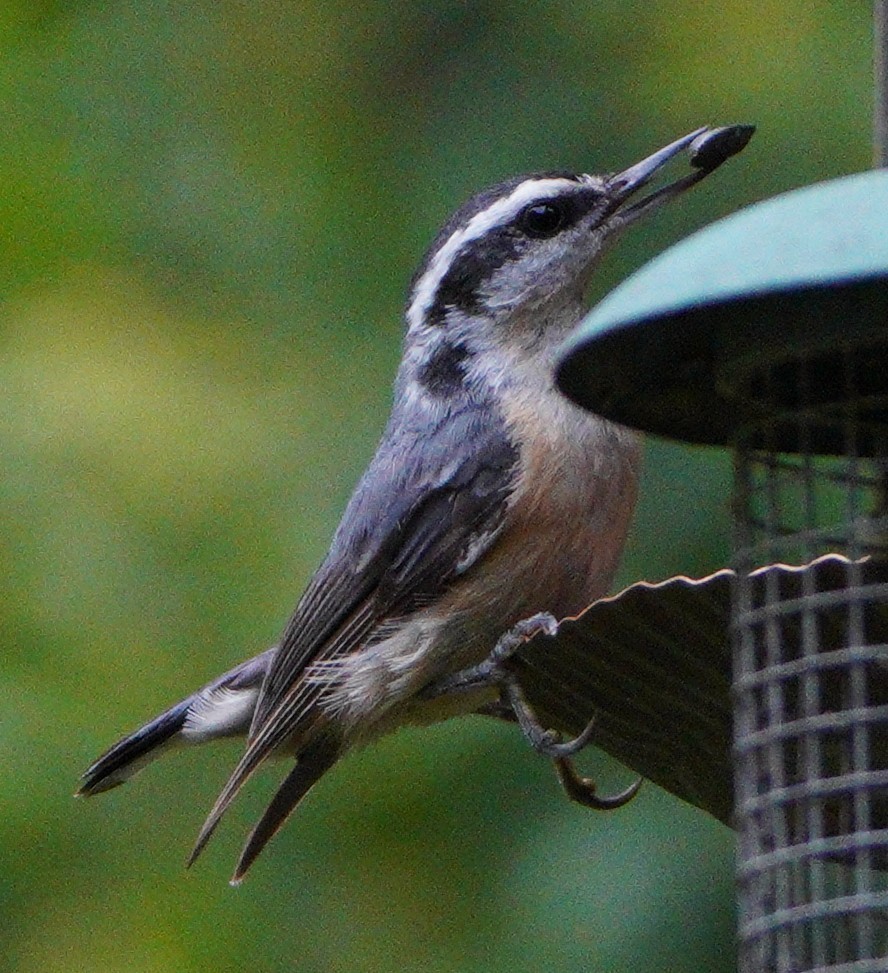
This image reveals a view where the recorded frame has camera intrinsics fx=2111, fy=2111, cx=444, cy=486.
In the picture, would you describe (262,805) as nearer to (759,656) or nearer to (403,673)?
(403,673)

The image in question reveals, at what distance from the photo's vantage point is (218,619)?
6285 millimetres

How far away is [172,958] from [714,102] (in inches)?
124

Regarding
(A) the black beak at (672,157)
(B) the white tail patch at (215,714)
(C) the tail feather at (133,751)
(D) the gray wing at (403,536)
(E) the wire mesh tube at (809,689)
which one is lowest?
(E) the wire mesh tube at (809,689)

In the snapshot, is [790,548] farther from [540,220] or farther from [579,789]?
[540,220]

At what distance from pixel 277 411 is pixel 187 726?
1.14m

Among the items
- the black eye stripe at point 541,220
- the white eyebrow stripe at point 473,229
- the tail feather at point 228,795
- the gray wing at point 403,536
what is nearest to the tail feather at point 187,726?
the gray wing at point 403,536

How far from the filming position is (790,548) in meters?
3.52

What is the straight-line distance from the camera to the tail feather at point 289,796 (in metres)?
5.41

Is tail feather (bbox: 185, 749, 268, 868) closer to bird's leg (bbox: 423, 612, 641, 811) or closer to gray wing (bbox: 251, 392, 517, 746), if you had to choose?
gray wing (bbox: 251, 392, 517, 746)

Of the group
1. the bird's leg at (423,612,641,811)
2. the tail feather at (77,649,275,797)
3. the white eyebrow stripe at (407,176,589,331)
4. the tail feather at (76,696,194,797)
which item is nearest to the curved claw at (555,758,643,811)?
Answer: the bird's leg at (423,612,641,811)

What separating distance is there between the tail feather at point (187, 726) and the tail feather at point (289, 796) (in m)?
0.36

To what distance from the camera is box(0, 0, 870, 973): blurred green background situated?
6004 millimetres

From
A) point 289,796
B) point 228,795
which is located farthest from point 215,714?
point 228,795

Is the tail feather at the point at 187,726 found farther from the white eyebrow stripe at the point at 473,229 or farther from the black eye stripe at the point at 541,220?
the black eye stripe at the point at 541,220
